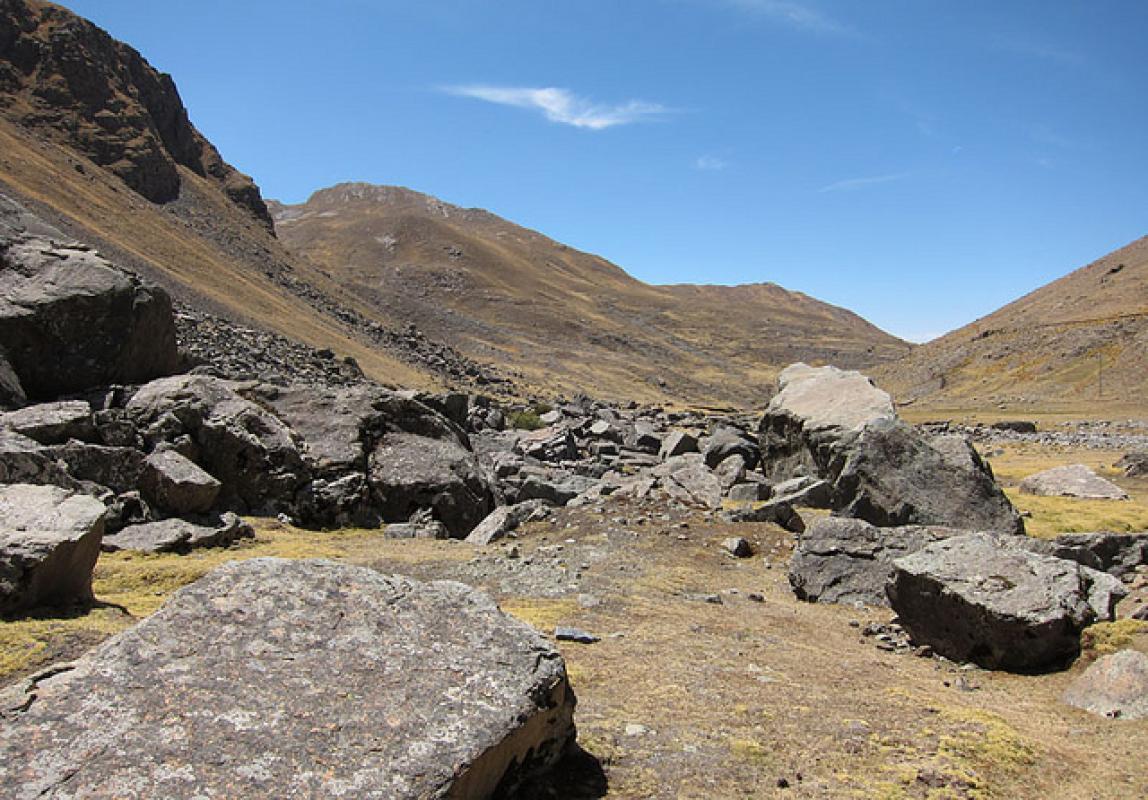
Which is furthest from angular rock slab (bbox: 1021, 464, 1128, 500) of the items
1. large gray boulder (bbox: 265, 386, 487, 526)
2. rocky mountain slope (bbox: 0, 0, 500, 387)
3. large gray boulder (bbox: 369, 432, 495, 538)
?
rocky mountain slope (bbox: 0, 0, 500, 387)

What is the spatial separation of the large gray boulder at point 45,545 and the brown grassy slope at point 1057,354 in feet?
215

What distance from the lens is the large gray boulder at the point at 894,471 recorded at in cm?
1673

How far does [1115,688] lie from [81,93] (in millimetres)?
87702

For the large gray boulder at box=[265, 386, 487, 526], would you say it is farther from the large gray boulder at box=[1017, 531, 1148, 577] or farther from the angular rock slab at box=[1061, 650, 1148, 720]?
the angular rock slab at box=[1061, 650, 1148, 720]

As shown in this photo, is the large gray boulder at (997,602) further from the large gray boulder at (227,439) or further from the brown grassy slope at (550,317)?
the brown grassy slope at (550,317)

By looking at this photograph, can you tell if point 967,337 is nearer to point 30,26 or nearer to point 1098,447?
point 1098,447

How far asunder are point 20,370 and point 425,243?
426ft

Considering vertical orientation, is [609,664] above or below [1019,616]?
below

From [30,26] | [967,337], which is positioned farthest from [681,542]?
[967,337]

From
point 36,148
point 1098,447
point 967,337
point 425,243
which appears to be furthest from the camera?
point 425,243

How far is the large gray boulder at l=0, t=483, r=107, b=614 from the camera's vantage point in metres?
7.47

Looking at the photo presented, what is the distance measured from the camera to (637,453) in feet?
102

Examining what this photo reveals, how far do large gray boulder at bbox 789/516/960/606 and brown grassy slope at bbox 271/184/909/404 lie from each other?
211ft

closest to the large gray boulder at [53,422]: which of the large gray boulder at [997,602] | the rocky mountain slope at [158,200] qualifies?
the large gray boulder at [997,602]
